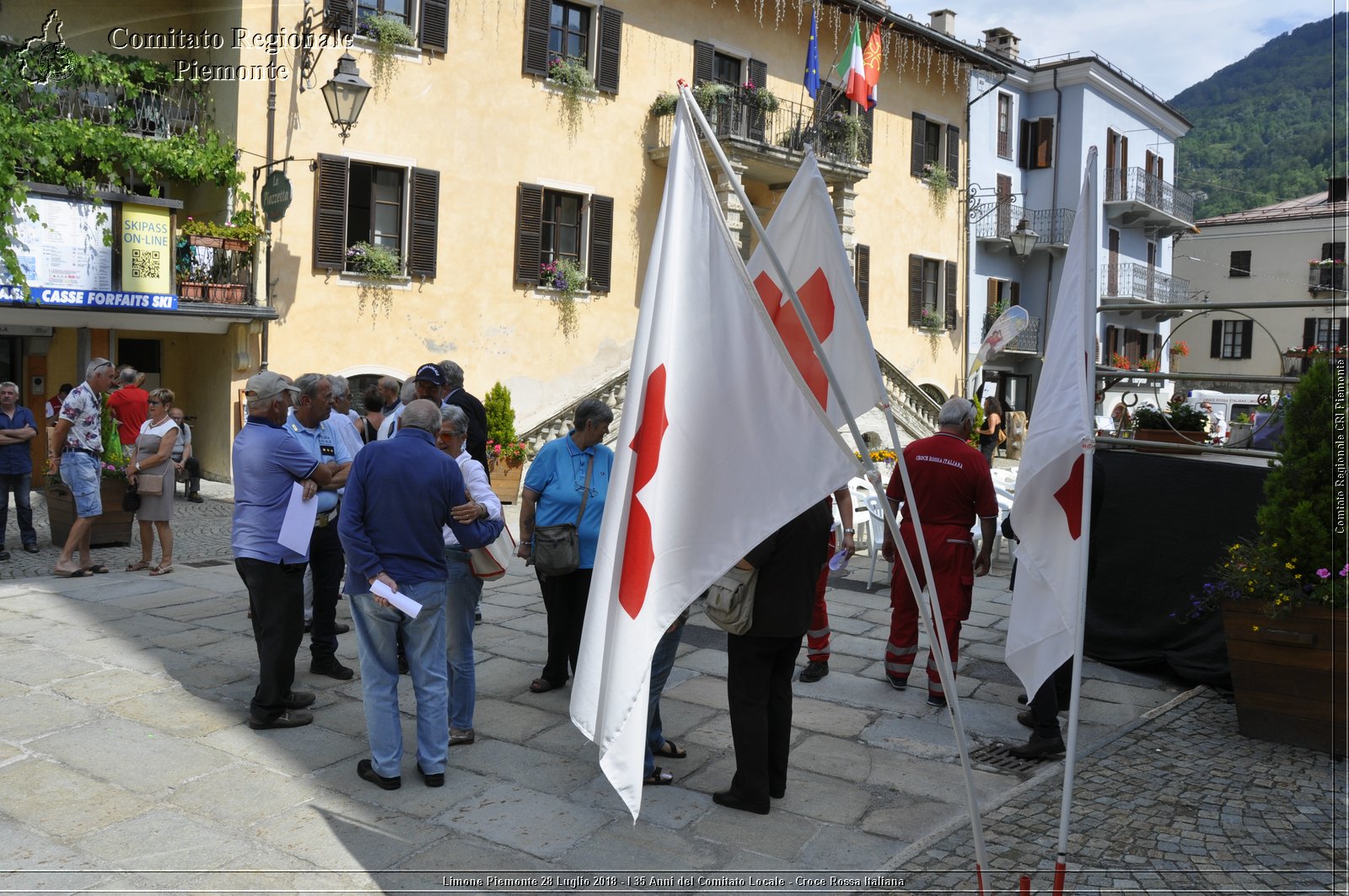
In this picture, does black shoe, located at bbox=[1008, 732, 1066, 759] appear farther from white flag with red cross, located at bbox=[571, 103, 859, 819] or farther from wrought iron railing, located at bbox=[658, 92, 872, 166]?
wrought iron railing, located at bbox=[658, 92, 872, 166]

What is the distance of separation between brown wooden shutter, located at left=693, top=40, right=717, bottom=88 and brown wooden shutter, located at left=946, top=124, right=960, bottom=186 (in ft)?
27.8

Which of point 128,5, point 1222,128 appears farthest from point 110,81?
point 1222,128

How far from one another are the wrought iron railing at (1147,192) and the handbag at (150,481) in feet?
101

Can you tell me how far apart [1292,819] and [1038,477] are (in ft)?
6.48

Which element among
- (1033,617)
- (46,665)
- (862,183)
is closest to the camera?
(1033,617)

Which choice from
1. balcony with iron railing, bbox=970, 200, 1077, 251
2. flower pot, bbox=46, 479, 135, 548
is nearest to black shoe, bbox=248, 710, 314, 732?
flower pot, bbox=46, 479, 135, 548

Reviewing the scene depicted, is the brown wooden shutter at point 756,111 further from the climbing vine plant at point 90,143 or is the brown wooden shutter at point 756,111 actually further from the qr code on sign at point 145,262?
the qr code on sign at point 145,262

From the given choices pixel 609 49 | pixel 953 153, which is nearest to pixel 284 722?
pixel 609 49

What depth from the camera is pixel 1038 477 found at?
4539 mm

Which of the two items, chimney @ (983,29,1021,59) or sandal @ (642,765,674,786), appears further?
chimney @ (983,29,1021,59)

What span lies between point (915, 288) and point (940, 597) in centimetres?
2120

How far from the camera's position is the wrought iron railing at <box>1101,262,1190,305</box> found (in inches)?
1329

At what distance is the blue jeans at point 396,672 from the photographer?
4.84 meters

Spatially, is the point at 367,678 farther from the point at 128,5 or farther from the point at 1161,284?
the point at 1161,284
